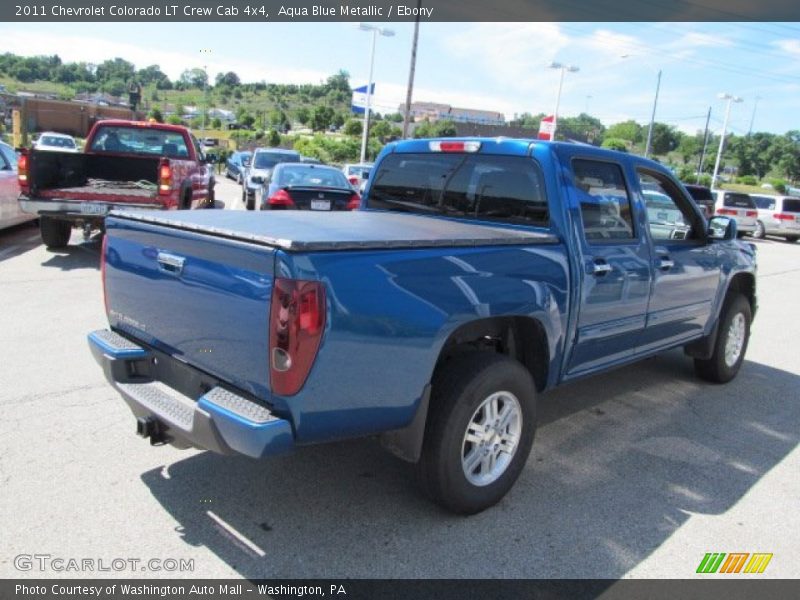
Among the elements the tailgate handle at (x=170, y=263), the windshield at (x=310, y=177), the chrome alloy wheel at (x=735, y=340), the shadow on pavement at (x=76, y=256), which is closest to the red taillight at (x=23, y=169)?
the shadow on pavement at (x=76, y=256)

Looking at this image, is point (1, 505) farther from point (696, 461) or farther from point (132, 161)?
point (132, 161)

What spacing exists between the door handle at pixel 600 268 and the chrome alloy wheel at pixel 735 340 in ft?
8.05

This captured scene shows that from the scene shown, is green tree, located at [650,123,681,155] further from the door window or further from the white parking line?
the white parking line

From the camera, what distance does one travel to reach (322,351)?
94.8 inches

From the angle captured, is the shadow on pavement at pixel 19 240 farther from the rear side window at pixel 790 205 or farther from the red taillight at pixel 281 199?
the rear side window at pixel 790 205

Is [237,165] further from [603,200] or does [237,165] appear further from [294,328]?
[294,328]

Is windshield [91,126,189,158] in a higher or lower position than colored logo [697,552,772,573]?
higher

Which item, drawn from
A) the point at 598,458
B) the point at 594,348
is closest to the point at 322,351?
the point at 594,348

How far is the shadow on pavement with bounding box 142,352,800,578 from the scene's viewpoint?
2.84 meters

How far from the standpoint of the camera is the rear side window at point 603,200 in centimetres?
379

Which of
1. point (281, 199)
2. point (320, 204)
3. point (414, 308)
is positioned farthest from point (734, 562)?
point (281, 199)

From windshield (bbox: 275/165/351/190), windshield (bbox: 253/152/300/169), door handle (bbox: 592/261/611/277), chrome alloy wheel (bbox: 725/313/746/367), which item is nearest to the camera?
door handle (bbox: 592/261/611/277)

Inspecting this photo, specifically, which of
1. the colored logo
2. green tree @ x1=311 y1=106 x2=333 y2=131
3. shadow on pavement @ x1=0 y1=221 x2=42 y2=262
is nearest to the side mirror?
the colored logo

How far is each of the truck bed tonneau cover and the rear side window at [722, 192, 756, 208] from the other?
73.0ft
